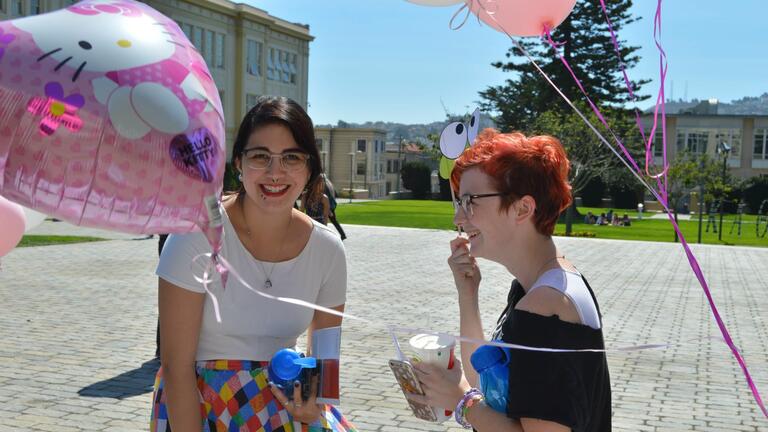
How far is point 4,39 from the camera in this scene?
172 centimetres

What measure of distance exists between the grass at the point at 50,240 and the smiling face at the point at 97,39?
51.6 ft

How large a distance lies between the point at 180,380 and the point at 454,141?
1666mm

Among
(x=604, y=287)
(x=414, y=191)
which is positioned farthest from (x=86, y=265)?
A: (x=414, y=191)

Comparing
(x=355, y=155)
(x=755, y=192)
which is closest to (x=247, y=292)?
(x=755, y=192)

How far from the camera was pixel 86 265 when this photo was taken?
43.7 feet

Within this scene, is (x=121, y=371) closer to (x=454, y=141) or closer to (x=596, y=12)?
(x=454, y=141)

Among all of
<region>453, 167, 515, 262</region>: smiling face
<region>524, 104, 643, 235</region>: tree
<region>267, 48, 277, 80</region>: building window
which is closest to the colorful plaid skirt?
<region>453, 167, 515, 262</region>: smiling face

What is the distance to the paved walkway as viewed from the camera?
5.52 meters

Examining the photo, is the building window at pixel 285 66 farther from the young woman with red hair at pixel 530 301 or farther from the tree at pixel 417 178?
the young woman with red hair at pixel 530 301

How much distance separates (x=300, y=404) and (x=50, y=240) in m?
16.7

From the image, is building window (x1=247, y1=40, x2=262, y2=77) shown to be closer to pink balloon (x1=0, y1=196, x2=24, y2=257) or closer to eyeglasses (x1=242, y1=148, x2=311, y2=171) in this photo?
pink balloon (x1=0, y1=196, x2=24, y2=257)

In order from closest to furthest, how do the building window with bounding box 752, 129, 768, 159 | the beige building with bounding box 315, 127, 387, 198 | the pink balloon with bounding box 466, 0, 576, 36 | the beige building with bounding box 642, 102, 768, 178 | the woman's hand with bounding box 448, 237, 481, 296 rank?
1. the woman's hand with bounding box 448, 237, 481, 296
2. the pink balloon with bounding box 466, 0, 576, 36
3. the beige building with bounding box 642, 102, 768, 178
4. the building window with bounding box 752, 129, 768, 159
5. the beige building with bounding box 315, 127, 387, 198

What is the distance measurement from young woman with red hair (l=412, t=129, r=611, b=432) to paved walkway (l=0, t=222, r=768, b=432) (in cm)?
325

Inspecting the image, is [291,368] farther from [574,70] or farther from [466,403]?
[574,70]
